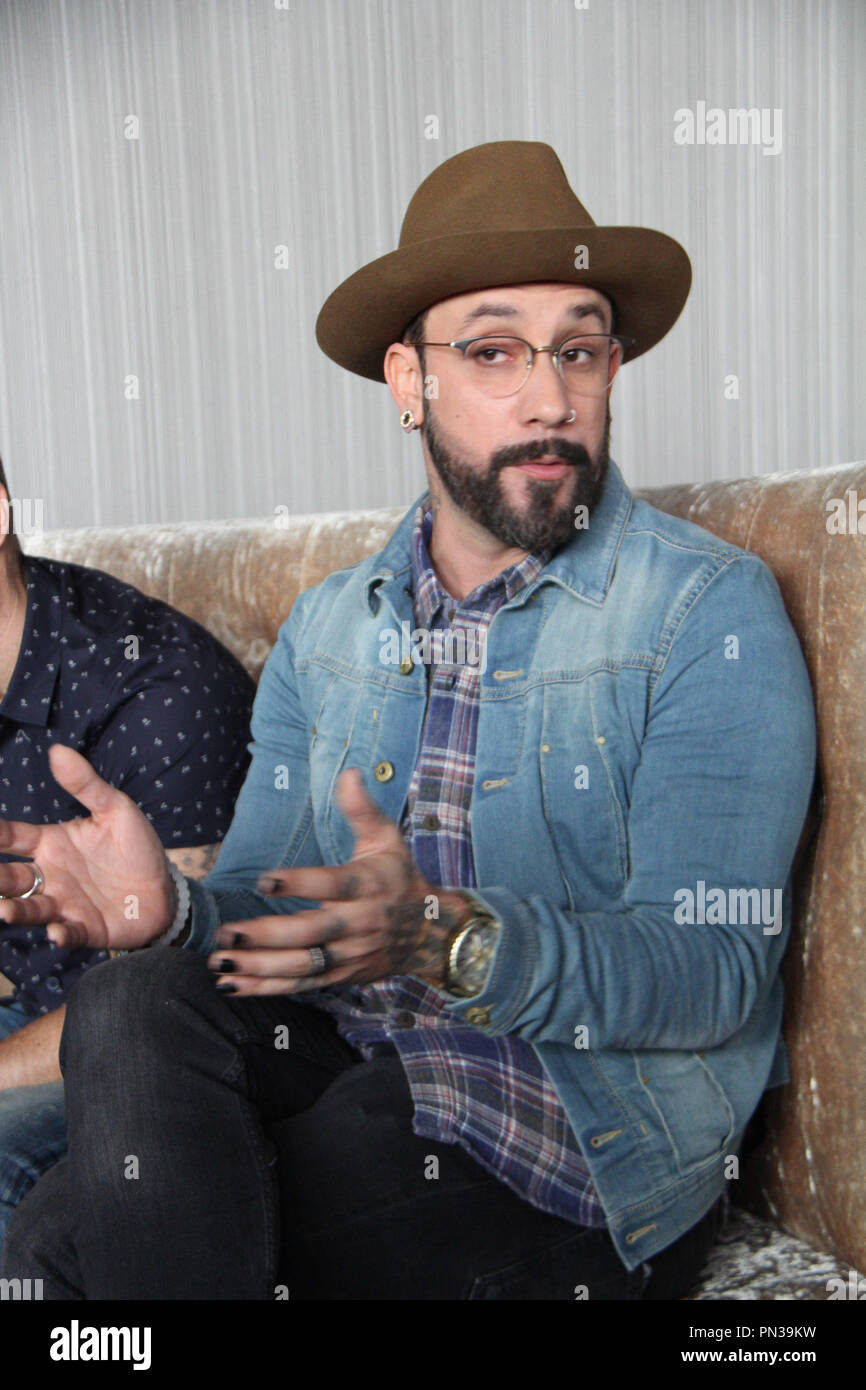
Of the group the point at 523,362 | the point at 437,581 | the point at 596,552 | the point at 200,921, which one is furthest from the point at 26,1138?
the point at 523,362

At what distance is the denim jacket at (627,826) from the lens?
3.41 feet

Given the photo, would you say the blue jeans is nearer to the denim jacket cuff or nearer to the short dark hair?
the denim jacket cuff

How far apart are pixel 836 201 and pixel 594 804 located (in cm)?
192

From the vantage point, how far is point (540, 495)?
4.42ft

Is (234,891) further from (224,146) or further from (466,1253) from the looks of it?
(224,146)

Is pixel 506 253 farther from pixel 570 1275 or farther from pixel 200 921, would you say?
pixel 570 1275

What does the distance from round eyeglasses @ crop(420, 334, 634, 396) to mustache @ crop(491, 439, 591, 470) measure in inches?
2.3

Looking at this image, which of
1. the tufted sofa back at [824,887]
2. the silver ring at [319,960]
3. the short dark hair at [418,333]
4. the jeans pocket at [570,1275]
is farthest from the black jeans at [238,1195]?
the short dark hair at [418,333]

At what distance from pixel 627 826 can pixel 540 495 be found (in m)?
0.37

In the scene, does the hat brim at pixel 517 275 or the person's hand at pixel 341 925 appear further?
the hat brim at pixel 517 275

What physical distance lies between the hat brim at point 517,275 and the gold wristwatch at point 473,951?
0.71 metres

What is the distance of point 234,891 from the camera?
1380 millimetres

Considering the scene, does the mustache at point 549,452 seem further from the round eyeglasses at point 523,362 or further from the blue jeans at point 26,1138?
the blue jeans at point 26,1138
